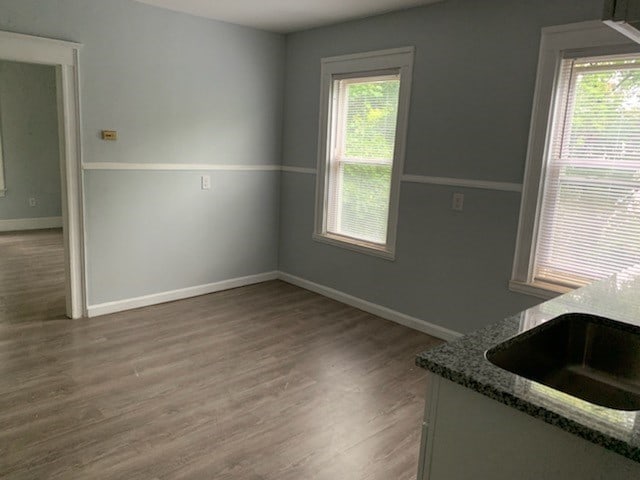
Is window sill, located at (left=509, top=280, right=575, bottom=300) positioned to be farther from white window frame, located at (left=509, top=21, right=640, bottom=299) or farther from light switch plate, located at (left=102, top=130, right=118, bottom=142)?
light switch plate, located at (left=102, top=130, right=118, bottom=142)

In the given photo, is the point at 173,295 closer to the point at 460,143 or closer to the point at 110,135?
the point at 110,135

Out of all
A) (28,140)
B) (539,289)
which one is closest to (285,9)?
(539,289)

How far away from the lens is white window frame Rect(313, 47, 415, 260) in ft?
12.1

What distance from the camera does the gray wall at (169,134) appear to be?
3557 millimetres

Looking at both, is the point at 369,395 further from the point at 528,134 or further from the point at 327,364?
the point at 528,134

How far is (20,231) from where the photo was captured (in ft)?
22.5

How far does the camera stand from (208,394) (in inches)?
108

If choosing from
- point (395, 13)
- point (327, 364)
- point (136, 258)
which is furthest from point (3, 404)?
point (395, 13)

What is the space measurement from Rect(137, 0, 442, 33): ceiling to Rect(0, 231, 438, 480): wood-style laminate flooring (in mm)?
2487

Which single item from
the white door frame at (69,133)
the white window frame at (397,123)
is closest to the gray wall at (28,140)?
the white door frame at (69,133)

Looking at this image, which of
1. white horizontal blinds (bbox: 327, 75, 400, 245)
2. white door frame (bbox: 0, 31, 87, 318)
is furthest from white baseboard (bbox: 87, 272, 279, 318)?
white horizontal blinds (bbox: 327, 75, 400, 245)

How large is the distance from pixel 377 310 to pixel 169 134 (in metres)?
2.35

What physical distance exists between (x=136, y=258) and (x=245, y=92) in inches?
72.2

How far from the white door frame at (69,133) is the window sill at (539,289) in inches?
127
